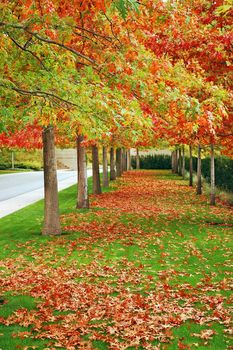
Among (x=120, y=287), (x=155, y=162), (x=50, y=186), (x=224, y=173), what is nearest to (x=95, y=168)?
(x=224, y=173)

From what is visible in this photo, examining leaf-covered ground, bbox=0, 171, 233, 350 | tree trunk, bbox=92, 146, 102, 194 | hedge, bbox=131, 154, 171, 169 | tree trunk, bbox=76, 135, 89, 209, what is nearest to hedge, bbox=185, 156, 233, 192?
tree trunk, bbox=92, 146, 102, 194

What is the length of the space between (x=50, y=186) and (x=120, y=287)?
612 centimetres

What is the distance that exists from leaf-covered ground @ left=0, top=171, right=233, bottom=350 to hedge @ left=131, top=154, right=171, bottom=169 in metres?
53.9

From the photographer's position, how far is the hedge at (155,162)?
7162 centimetres

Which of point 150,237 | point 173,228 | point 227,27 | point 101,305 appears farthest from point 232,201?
point 101,305

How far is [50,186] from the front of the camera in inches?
588

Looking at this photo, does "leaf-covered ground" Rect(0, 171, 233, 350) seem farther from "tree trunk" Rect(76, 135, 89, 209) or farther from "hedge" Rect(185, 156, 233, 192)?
"hedge" Rect(185, 156, 233, 192)

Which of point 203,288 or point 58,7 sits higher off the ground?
point 58,7

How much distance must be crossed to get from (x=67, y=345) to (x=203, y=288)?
350 centimetres

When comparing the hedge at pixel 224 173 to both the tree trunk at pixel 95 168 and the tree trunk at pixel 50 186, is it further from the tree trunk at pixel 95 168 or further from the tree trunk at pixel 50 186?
the tree trunk at pixel 50 186

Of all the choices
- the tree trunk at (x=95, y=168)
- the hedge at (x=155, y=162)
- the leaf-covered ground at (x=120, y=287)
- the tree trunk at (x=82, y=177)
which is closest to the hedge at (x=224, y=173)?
the tree trunk at (x=95, y=168)

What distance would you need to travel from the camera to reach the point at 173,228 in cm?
1652

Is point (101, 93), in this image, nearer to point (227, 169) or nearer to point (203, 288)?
point (203, 288)

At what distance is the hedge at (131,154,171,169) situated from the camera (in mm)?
71625
